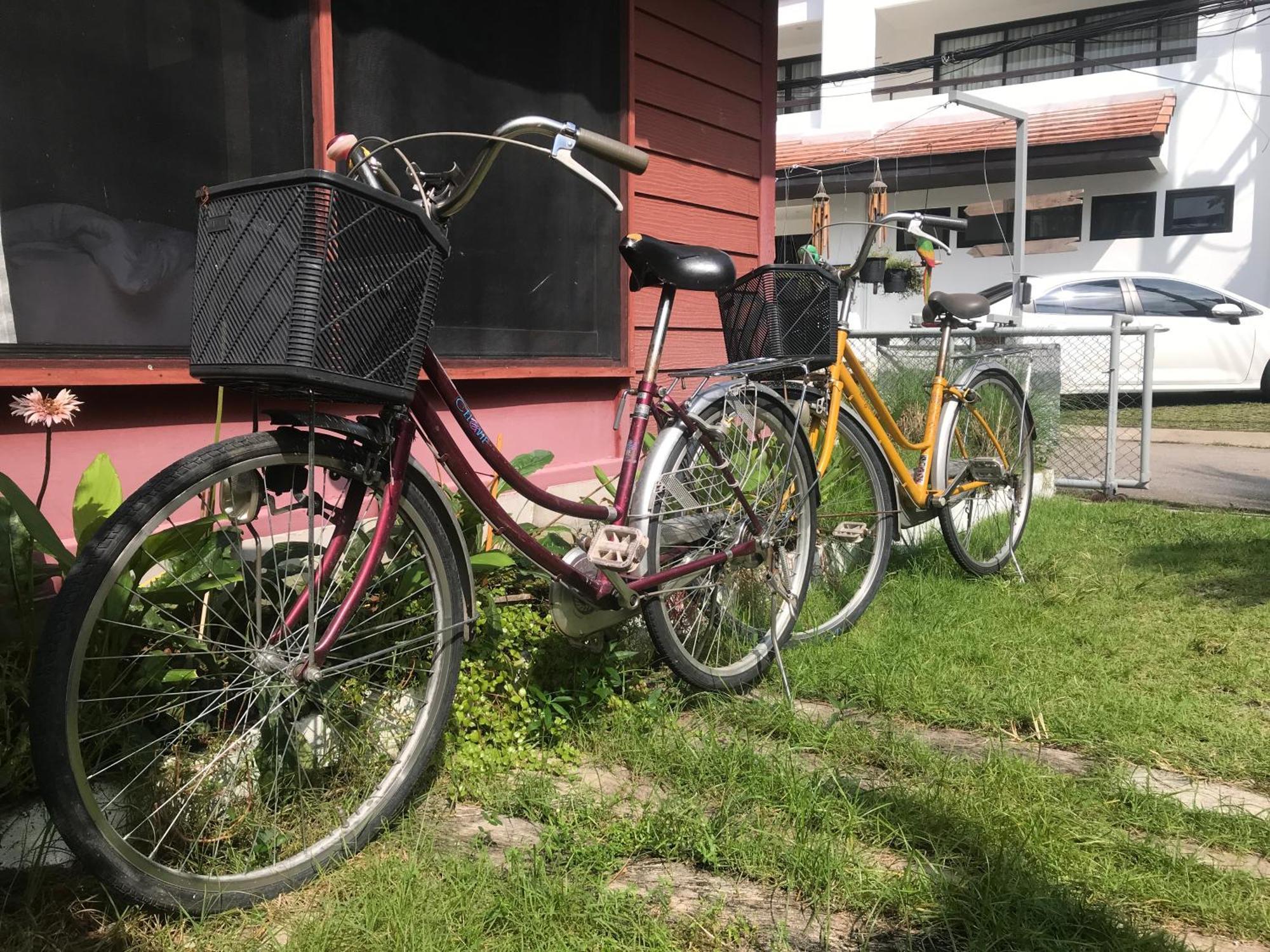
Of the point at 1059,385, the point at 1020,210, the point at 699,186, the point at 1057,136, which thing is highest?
the point at 1057,136

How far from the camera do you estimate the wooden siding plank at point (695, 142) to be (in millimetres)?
4785

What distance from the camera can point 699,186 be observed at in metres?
5.19

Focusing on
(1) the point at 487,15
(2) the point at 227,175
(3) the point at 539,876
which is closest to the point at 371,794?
(3) the point at 539,876

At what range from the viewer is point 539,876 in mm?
1850

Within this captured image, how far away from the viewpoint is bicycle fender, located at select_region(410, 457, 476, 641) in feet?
6.44

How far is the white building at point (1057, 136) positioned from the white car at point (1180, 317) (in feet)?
Result: 8.94

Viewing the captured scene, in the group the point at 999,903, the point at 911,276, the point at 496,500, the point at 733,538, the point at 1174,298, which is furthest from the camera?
the point at 1174,298

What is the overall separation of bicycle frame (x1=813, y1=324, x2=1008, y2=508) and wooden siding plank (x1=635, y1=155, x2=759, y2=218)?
1701mm

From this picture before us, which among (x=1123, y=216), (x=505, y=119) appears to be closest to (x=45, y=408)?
(x=505, y=119)

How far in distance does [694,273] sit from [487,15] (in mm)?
2048

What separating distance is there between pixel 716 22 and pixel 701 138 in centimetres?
64

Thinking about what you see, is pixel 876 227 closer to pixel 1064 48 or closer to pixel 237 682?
pixel 237 682

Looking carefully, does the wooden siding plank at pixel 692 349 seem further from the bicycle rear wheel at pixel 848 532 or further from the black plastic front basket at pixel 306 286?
the black plastic front basket at pixel 306 286

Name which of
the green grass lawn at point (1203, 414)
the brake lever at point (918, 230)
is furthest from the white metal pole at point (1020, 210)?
the brake lever at point (918, 230)
